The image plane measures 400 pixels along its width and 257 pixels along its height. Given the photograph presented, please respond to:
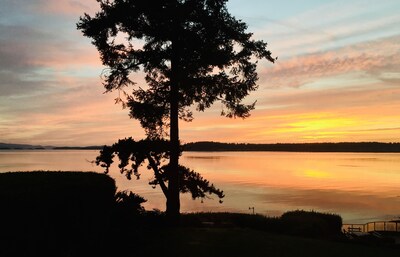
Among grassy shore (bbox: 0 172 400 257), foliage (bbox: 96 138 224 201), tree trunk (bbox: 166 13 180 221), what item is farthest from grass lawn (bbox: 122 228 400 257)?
foliage (bbox: 96 138 224 201)

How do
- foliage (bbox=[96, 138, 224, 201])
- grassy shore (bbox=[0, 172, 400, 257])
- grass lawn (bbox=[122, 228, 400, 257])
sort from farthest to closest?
foliage (bbox=[96, 138, 224, 201]) < grass lawn (bbox=[122, 228, 400, 257]) < grassy shore (bbox=[0, 172, 400, 257])

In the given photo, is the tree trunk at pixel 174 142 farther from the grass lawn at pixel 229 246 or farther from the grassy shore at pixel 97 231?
the grass lawn at pixel 229 246

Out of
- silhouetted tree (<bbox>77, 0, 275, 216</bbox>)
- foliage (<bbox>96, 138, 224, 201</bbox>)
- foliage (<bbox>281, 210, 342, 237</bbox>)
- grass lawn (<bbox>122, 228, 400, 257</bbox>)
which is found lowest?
foliage (<bbox>281, 210, 342, 237</bbox>)

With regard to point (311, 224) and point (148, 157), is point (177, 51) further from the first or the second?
point (311, 224)

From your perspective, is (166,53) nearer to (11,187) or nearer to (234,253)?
(234,253)

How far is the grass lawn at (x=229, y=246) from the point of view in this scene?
14.3 m

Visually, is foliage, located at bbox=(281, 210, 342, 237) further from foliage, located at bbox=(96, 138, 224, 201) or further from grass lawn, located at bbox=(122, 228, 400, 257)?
grass lawn, located at bbox=(122, 228, 400, 257)

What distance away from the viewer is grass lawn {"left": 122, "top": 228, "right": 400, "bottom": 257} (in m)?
14.3

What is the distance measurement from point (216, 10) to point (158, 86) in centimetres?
518

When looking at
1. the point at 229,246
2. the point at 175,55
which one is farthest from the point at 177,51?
the point at 229,246

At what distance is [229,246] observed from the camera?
15258 millimetres

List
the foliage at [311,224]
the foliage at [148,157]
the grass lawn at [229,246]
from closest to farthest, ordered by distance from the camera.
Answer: the grass lawn at [229,246]
the foliage at [148,157]
the foliage at [311,224]

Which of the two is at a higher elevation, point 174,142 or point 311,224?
point 174,142

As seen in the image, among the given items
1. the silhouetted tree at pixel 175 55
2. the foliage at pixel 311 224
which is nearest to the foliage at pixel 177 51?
the silhouetted tree at pixel 175 55
